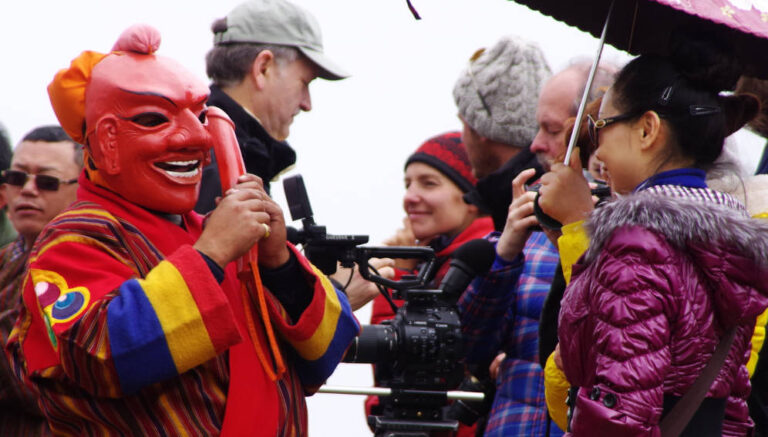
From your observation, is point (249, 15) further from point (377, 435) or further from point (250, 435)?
point (250, 435)

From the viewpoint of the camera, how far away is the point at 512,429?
2.95 meters

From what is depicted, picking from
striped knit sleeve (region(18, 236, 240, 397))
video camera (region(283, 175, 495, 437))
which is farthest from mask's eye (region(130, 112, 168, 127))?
video camera (region(283, 175, 495, 437))

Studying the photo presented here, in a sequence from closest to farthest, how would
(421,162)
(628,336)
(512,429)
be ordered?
(628,336), (512,429), (421,162)

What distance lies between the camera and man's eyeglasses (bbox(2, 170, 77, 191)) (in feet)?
12.2

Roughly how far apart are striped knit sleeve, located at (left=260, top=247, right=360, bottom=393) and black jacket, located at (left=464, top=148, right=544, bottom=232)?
4.63ft

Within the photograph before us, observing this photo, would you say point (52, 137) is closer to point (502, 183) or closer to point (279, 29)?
point (279, 29)

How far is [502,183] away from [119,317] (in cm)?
201

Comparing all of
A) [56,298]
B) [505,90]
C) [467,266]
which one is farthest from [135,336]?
[505,90]

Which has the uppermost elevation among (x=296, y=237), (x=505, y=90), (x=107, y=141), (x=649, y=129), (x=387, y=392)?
(x=107, y=141)

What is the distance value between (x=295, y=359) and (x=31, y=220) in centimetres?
180

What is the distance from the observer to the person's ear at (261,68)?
10.8ft

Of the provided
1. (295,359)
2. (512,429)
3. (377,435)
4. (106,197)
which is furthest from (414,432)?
(106,197)

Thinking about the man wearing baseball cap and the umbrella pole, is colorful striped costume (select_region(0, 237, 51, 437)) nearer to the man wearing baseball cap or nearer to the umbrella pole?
the man wearing baseball cap

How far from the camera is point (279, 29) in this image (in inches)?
132
